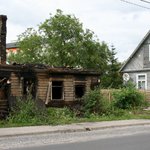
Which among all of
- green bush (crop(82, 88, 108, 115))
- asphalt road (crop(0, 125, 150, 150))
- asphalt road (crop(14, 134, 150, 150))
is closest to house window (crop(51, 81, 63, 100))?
green bush (crop(82, 88, 108, 115))

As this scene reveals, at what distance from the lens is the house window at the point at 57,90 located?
27.7m

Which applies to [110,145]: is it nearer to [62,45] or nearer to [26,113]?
[26,113]

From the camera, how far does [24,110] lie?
925 inches

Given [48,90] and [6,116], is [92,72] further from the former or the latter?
[6,116]

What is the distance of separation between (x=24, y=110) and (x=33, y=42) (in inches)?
1402

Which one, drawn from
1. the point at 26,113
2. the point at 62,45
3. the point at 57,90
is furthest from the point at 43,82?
the point at 62,45

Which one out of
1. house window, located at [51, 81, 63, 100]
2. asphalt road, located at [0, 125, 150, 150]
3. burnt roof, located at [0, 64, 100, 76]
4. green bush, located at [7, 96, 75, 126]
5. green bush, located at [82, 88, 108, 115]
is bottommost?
asphalt road, located at [0, 125, 150, 150]

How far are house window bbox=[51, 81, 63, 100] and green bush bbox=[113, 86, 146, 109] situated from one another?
535 cm

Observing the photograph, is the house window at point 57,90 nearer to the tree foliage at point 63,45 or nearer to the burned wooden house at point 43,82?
the burned wooden house at point 43,82

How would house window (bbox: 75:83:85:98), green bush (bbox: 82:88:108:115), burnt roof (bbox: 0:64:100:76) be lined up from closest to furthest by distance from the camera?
burnt roof (bbox: 0:64:100:76), green bush (bbox: 82:88:108:115), house window (bbox: 75:83:85:98)

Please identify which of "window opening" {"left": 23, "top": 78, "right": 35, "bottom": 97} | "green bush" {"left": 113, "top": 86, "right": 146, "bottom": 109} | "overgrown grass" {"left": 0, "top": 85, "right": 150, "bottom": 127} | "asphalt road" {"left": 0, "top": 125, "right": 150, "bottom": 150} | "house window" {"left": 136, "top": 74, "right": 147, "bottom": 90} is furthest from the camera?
"house window" {"left": 136, "top": 74, "right": 147, "bottom": 90}

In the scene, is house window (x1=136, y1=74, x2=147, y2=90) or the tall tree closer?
house window (x1=136, y1=74, x2=147, y2=90)

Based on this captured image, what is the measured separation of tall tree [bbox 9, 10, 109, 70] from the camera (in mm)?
56312

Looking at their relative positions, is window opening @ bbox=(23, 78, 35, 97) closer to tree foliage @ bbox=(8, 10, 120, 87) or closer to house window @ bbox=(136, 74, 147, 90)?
house window @ bbox=(136, 74, 147, 90)
